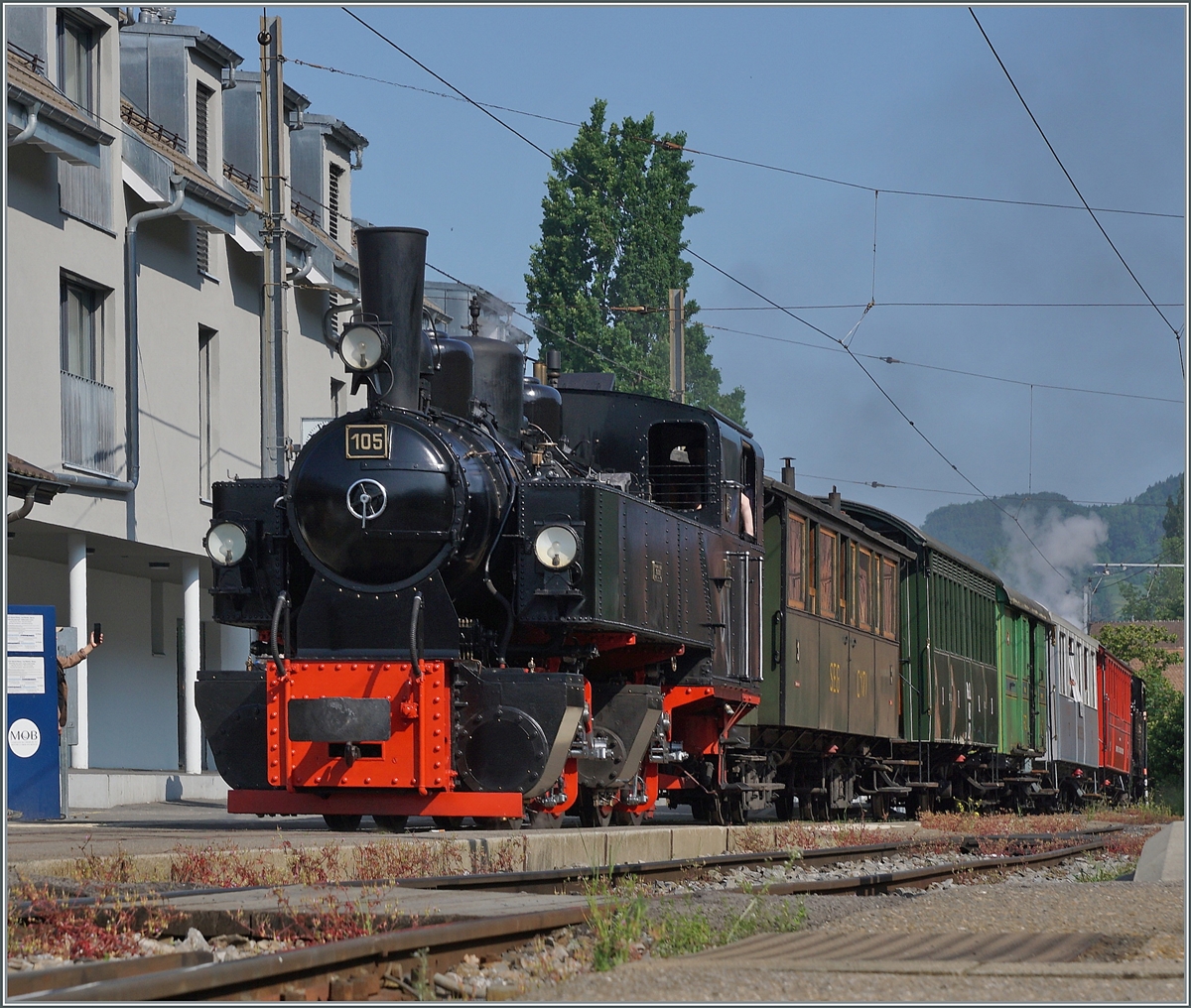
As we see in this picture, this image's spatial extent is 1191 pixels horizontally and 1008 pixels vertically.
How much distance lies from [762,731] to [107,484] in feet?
29.5

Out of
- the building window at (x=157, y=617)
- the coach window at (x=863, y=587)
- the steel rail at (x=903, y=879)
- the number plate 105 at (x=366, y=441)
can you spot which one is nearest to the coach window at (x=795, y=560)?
the coach window at (x=863, y=587)

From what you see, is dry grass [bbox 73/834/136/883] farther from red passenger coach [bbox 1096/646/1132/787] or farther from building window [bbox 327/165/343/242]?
red passenger coach [bbox 1096/646/1132/787]

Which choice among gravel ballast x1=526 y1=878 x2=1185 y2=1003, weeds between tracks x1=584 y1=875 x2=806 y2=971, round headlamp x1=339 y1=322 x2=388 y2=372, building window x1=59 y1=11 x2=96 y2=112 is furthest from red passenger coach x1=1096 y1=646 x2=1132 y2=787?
weeds between tracks x1=584 y1=875 x2=806 y2=971

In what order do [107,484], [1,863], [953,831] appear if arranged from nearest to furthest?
1. [1,863]
2. [953,831]
3. [107,484]

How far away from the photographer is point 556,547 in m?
11.1

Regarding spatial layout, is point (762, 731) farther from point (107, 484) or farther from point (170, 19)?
point (170, 19)

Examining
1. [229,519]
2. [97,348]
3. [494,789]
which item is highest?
[97,348]

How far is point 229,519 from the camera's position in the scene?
467 inches

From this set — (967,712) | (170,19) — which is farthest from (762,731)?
(170,19)

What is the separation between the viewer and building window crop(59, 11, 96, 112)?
19906 mm

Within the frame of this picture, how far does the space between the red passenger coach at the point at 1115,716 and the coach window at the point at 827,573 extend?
19.7 metres

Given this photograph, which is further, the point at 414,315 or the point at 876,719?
the point at 876,719

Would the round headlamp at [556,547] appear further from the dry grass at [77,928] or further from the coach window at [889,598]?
the coach window at [889,598]

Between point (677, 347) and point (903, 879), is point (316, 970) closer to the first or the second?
point (903, 879)
